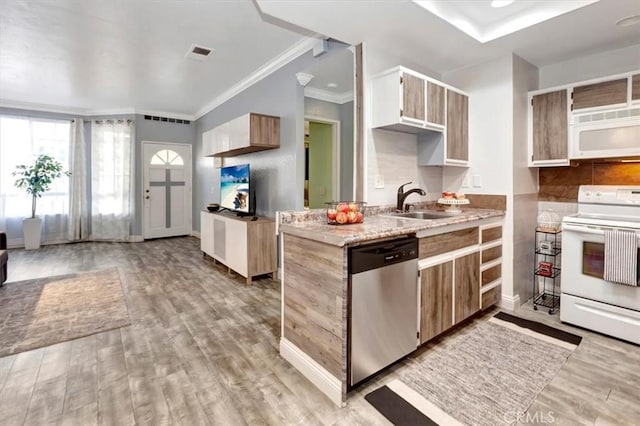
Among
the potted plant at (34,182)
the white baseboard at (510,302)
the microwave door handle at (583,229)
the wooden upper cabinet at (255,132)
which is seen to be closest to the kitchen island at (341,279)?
the white baseboard at (510,302)

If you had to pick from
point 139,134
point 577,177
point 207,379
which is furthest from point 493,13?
point 139,134

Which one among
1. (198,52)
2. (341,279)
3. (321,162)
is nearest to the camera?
(341,279)

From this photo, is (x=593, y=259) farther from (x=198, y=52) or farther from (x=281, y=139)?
(x=198, y=52)

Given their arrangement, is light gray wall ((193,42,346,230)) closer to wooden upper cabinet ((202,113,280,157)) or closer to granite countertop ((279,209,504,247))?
wooden upper cabinet ((202,113,280,157))

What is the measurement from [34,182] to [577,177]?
811 centimetres

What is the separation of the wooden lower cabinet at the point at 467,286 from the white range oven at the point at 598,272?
2.42 feet

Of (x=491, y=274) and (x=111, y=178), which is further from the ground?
(x=111, y=178)

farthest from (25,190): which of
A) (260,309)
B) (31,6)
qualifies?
(260,309)

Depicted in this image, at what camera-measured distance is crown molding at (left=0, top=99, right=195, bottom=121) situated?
574 centimetres

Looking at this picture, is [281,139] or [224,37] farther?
[281,139]

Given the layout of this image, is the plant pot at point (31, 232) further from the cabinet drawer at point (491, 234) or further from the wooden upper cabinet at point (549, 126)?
the wooden upper cabinet at point (549, 126)

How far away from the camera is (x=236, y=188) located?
442 cm

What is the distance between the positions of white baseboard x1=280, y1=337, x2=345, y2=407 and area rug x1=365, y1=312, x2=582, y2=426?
0.19 meters

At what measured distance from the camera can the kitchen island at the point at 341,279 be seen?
5.62 feet
